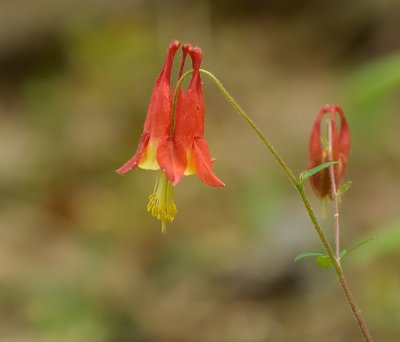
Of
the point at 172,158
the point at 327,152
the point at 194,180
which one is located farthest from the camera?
the point at 194,180

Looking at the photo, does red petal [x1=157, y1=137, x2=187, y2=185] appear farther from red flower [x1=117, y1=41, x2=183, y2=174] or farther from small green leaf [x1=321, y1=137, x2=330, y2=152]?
small green leaf [x1=321, y1=137, x2=330, y2=152]

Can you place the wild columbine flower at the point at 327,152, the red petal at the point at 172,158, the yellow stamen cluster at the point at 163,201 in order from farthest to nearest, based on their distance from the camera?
the wild columbine flower at the point at 327,152 < the yellow stamen cluster at the point at 163,201 < the red petal at the point at 172,158

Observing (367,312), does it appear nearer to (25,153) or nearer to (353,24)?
(25,153)

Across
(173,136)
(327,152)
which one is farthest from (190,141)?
(327,152)

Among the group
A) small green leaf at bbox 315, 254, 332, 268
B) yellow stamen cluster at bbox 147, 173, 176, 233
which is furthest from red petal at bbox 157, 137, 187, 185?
small green leaf at bbox 315, 254, 332, 268

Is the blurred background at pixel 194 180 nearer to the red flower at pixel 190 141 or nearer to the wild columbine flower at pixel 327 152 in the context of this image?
the wild columbine flower at pixel 327 152

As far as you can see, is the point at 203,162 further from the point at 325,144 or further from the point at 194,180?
the point at 194,180

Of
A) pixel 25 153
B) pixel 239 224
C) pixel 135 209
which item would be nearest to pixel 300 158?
pixel 239 224

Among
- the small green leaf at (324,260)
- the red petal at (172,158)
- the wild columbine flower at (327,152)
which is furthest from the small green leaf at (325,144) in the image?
the red petal at (172,158)
